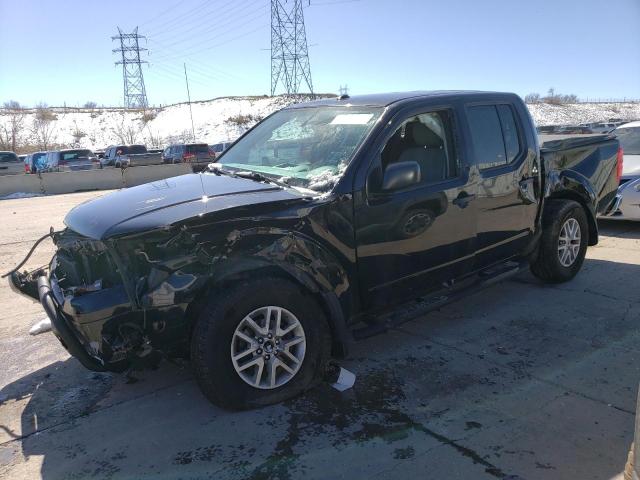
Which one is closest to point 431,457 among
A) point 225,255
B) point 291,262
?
point 291,262

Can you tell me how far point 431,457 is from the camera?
281 centimetres

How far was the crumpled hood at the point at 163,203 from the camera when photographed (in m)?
3.01

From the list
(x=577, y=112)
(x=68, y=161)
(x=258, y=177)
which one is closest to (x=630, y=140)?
(x=258, y=177)

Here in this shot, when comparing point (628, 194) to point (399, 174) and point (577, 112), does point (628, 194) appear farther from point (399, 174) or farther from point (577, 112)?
point (577, 112)

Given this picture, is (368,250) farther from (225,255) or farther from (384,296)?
(225,255)

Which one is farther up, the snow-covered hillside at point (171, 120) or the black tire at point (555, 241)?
the snow-covered hillside at point (171, 120)

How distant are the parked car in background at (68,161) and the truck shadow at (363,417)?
24420 millimetres

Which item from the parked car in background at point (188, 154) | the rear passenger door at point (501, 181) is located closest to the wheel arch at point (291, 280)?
the rear passenger door at point (501, 181)

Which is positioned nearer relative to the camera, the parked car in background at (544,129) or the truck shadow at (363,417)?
the truck shadow at (363,417)

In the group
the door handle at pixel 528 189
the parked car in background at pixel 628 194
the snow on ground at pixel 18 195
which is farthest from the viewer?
the snow on ground at pixel 18 195

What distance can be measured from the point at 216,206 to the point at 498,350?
247 centimetres

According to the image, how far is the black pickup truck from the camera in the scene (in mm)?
2963

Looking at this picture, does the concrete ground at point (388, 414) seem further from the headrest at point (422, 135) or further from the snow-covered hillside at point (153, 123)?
the snow-covered hillside at point (153, 123)

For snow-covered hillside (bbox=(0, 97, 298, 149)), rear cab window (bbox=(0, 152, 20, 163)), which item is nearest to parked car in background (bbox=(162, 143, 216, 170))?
rear cab window (bbox=(0, 152, 20, 163))
